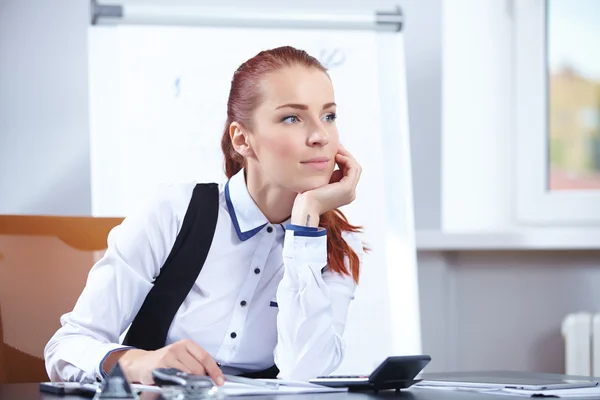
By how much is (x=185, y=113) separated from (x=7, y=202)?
60 centimetres

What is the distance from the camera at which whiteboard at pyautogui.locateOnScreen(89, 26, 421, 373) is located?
209 centimetres

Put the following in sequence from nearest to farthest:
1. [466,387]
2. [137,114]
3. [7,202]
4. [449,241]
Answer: [466,387] < [137,114] < [7,202] < [449,241]

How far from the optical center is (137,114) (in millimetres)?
2104

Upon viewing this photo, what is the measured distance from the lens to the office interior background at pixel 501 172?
2473 millimetres

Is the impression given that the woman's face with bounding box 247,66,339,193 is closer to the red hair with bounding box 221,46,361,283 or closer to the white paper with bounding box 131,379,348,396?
the red hair with bounding box 221,46,361,283

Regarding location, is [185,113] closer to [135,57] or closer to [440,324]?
[135,57]

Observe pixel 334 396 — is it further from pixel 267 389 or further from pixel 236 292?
pixel 236 292

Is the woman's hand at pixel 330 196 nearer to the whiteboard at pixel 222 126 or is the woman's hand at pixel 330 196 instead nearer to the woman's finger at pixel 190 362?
the woman's finger at pixel 190 362

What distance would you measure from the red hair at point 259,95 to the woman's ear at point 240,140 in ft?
0.04

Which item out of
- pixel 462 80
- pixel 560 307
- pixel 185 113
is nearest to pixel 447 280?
pixel 560 307

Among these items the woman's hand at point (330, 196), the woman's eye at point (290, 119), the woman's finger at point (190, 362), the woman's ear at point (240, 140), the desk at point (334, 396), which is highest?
the woman's eye at point (290, 119)

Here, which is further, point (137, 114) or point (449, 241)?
point (449, 241)

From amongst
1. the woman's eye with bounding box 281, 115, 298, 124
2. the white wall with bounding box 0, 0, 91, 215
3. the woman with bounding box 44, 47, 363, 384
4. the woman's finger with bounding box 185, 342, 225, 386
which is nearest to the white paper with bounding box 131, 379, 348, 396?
the woman's finger with bounding box 185, 342, 225, 386

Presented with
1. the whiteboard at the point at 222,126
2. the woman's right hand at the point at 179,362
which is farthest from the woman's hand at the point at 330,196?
the whiteboard at the point at 222,126
